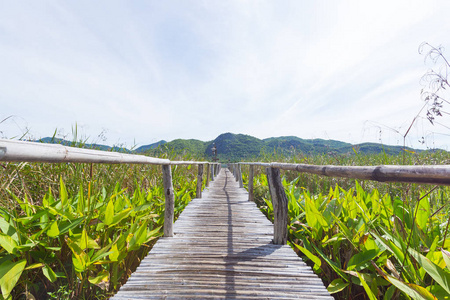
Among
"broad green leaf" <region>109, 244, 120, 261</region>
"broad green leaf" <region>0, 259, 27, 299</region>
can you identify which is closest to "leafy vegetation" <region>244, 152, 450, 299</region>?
"broad green leaf" <region>109, 244, 120, 261</region>

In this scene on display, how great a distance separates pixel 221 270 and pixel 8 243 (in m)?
1.62

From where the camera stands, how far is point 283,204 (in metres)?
2.32

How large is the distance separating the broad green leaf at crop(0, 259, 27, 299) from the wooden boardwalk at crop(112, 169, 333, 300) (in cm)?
64

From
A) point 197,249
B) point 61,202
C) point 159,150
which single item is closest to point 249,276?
point 197,249

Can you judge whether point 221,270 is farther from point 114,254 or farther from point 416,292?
point 416,292

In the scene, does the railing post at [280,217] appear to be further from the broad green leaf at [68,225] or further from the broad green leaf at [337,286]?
the broad green leaf at [68,225]

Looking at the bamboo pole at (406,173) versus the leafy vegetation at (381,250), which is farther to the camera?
the leafy vegetation at (381,250)

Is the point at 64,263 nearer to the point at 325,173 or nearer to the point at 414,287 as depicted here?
the point at 325,173

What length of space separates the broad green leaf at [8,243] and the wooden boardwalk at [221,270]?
0.85m

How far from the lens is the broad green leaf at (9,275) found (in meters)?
1.27

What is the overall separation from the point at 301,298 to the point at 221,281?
23.9 inches

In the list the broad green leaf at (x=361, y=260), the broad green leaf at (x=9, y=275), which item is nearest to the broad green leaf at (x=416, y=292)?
the broad green leaf at (x=361, y=260)

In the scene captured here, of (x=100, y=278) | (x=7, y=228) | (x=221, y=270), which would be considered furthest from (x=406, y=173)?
(x=7, y=228)

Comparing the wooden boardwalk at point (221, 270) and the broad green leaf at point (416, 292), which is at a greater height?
the broad green leaf at point (416, 292)
